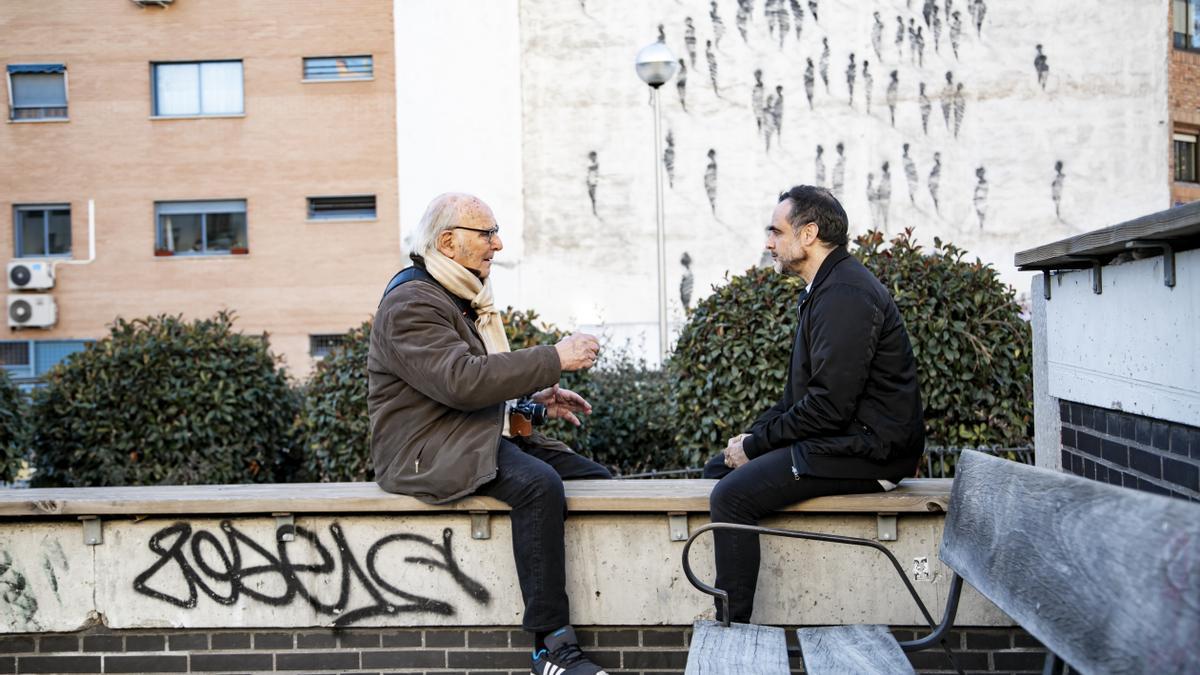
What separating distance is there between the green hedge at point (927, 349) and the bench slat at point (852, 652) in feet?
10.1

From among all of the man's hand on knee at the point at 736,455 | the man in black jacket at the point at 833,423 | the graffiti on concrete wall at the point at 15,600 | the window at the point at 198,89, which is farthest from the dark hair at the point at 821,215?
the window at the point at 198,89

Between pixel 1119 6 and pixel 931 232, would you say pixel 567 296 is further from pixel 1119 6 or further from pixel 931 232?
pixel 1119 6

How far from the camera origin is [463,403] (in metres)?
4.55

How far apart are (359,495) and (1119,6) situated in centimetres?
2757

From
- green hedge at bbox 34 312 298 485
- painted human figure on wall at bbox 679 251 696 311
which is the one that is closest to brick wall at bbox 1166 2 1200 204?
painted human figure on wall at bbox 679 251 696 311

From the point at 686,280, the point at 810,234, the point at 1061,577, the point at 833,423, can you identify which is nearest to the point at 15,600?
the point at 833,423

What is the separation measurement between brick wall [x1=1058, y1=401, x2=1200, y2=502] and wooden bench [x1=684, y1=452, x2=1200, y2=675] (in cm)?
50

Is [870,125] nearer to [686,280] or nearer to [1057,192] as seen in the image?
[1057,192]

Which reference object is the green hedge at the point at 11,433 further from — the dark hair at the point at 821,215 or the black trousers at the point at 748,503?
the dark hair at the point at 821,215

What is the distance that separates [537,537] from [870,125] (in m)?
24.8

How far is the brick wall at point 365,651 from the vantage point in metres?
4.86

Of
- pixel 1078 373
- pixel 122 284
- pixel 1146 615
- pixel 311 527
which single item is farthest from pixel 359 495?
pixel 122 284

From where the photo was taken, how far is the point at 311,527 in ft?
16.5

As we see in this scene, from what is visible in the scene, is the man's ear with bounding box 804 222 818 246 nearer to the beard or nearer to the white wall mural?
the beard
